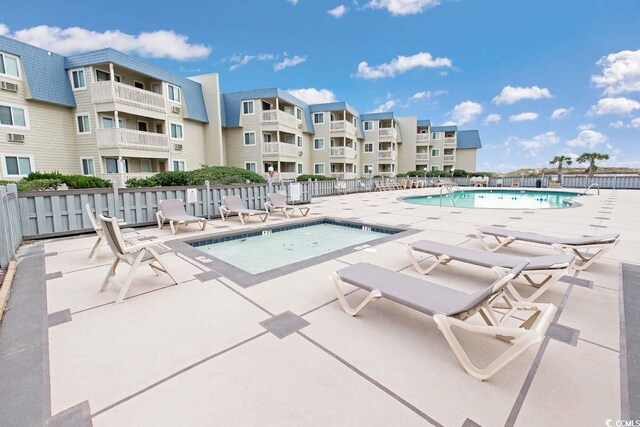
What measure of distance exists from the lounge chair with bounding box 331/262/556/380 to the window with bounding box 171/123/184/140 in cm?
2073

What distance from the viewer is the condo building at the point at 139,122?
1445 cm

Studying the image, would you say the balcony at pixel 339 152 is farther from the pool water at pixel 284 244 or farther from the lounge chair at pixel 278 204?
the pool water at pixel 284 244

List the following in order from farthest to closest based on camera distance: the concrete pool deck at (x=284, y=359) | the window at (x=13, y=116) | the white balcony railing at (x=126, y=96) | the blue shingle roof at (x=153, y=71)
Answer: the white balcony railing at (x=126, y=96)
the blue shingle roof at (x=153, y=71)
the window at (x=13, y=116)
the concrete pool deck at (x=284, y=359)

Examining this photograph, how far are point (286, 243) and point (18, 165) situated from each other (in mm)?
16364

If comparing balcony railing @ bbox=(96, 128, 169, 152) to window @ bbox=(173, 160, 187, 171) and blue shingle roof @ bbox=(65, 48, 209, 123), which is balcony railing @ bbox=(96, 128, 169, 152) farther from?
blue shingle roof @ bbox=(65, 48, 209, 123)

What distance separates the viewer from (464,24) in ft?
99.5

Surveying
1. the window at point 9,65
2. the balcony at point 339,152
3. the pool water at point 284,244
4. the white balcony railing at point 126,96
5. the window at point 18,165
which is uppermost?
the window at point 9,65

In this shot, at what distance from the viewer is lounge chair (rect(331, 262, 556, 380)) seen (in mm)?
1990

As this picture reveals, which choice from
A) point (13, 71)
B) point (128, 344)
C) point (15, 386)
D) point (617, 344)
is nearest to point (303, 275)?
point (128, 344)

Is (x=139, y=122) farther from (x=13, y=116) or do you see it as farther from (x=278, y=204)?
(x=278, y=204)

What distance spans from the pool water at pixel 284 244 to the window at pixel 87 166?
14.9 meters

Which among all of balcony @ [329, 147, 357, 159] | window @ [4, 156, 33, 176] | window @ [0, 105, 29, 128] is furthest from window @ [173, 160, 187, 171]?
balcony @ [329, 147, 357, 159]

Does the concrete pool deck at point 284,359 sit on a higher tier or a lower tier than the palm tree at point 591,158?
lower

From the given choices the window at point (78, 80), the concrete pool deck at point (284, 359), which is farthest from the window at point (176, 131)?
the concrete pool deck at point (284, 359)
